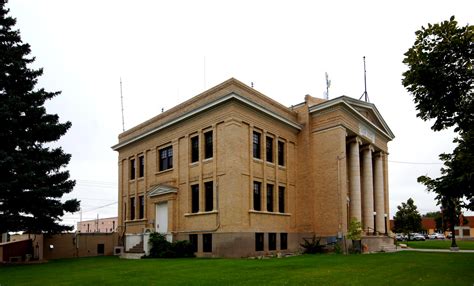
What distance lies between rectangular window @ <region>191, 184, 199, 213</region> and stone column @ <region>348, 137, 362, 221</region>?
1279 cm

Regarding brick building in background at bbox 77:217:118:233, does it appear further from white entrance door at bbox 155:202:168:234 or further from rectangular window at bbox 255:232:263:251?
rectangular window at bbox 255:232:263:251

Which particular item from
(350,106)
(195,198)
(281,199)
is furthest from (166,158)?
(350,106)

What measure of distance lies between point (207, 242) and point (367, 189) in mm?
17357

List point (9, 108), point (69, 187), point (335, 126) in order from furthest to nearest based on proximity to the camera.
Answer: point (335, 126), point (69, 187), point (9, 108)

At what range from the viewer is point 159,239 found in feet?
104

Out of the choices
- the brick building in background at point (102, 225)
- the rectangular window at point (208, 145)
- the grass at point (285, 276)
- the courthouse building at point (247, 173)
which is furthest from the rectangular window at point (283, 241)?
the brick building in background at point (102, 225)

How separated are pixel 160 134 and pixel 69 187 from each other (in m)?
8.26

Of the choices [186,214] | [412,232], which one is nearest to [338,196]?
[186,214]

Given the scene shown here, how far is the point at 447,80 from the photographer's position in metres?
12.4

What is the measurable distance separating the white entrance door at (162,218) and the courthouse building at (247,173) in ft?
0.25

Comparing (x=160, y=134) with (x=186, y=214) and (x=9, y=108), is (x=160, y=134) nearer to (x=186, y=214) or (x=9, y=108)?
(x=186, y=214)

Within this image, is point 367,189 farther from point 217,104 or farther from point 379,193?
point 217,104

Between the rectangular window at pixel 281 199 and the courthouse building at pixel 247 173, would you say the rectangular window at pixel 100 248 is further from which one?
the rectangular window at pixel 281 199

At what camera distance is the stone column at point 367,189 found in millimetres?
40000
